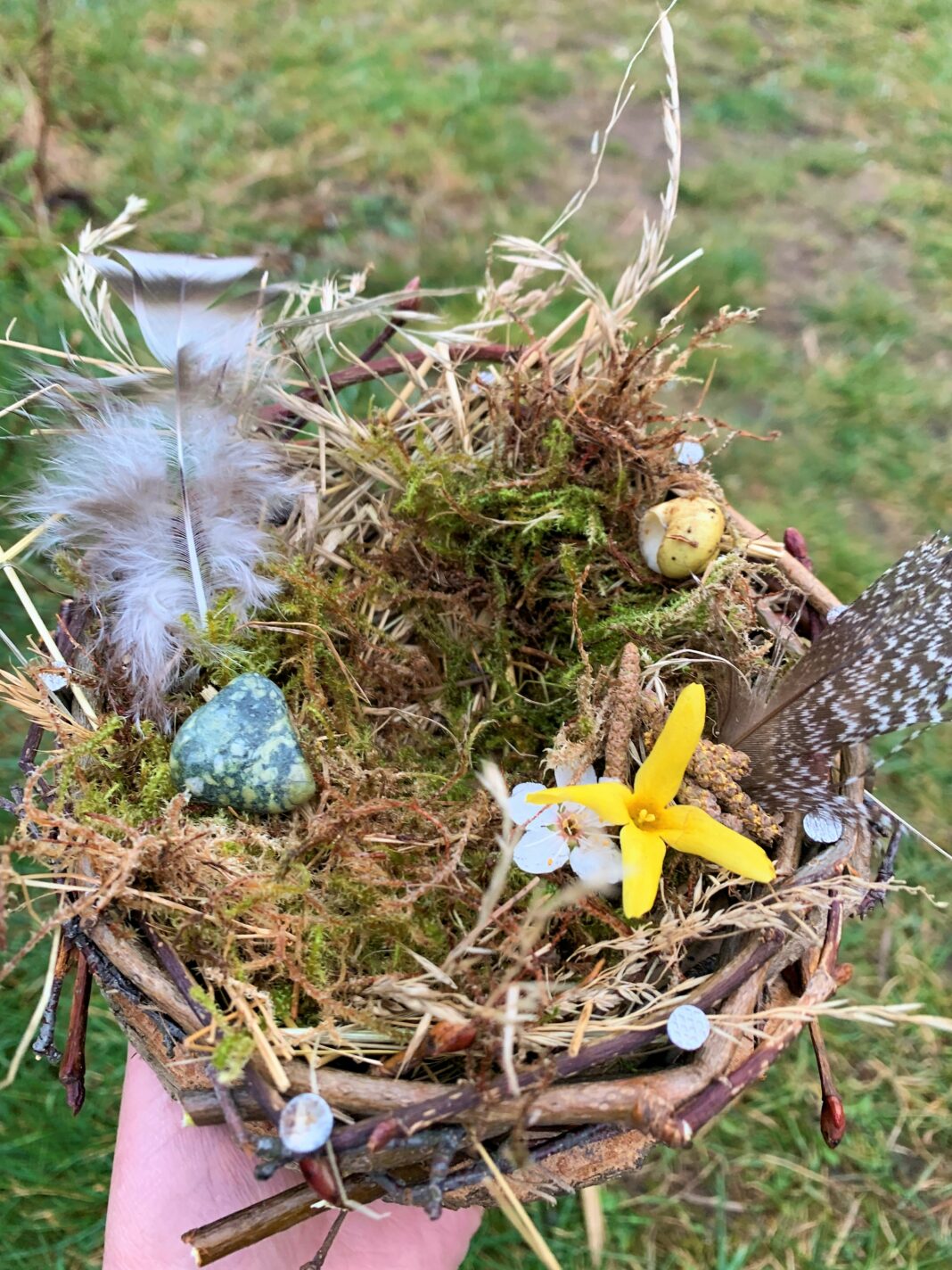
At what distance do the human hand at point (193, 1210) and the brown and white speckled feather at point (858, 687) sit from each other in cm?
88

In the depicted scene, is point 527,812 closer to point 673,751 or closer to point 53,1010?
point 673,751

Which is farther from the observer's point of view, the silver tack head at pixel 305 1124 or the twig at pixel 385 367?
the twig at pixel 385 367

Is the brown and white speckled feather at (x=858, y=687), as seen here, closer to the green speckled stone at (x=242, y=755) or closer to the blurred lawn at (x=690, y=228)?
the green speckled stone at (x=242, y=755)

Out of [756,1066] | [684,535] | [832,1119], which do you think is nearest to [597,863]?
[756,1066]

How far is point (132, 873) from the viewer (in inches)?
44.7

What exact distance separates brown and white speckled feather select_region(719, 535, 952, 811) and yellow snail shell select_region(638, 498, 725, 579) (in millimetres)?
224

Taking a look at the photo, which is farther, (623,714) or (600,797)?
(623,714)

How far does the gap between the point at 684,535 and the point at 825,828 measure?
465 mm

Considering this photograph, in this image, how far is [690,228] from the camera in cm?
341

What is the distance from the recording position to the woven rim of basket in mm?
938

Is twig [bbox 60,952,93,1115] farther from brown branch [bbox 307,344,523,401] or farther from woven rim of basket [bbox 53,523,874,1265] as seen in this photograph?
brown branch [bbox 307,344,523,401]

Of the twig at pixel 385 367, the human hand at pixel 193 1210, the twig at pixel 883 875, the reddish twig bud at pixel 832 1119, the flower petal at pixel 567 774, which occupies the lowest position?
the human hand at pixel 193 1210

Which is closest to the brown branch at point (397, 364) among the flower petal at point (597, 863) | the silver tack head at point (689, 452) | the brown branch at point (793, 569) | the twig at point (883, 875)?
the silver tack head at point (689, 452)

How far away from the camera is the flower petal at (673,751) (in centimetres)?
111
